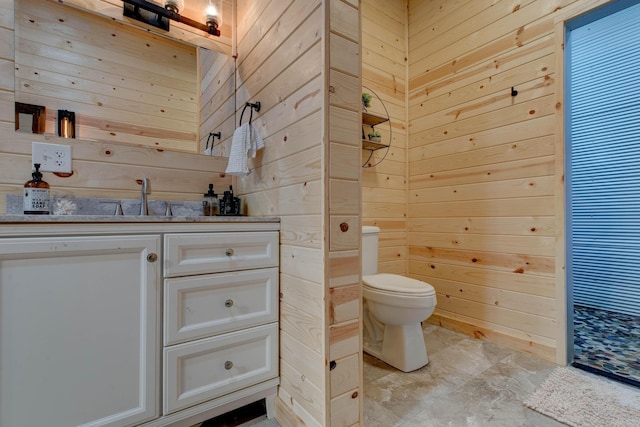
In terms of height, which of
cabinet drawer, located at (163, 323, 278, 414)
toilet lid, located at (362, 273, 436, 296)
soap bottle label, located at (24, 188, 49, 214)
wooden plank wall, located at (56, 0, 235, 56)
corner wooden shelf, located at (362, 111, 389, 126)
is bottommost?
cabinet drawer, located at (163, 323, 278, 414)

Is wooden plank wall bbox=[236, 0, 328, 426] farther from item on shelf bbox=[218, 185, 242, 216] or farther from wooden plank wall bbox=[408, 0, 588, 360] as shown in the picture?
wooden plank wall bbox=[408, 0, 588, 360]

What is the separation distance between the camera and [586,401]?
1.32 metres

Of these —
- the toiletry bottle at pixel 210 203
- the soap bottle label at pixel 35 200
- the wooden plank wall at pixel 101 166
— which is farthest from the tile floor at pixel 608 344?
the soap bottle label at pixel 35 200

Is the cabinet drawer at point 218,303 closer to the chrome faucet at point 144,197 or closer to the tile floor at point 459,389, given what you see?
the chrome faucet at point 144,197

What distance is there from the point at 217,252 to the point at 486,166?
1907mm

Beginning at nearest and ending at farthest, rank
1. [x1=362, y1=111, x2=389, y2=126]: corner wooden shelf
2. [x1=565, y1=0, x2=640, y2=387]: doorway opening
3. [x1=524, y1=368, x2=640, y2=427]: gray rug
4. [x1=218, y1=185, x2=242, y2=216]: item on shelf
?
1. [x1=524, y1=368, x2=640, y2=427]: gray rug
2. [x1=218, y1=185, x2=242, y2=216]: item on shelf
3. [x1=362, y1=111, x2=389, y2=126]: corner wooden shelf
4. [x1=565, y1=0, x2=640, y2=387]: doorway opening

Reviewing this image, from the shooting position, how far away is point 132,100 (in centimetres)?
151

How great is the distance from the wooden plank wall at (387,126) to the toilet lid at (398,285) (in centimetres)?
50

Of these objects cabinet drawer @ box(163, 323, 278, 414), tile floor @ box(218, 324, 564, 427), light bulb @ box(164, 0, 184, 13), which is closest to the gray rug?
tile floor @ box(218, 324, 564, 427)

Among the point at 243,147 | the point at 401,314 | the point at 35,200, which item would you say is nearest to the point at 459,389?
the point at 401,314

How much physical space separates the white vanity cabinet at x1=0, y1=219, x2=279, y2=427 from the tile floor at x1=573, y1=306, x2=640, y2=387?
1.81 meters

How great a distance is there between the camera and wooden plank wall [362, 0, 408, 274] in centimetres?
235

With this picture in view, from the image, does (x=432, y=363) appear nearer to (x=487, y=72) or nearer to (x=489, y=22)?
(x=487, y=72)

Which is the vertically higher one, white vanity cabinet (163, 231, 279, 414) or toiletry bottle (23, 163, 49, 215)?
toiletry bottle (23, 163, 49, 215)
